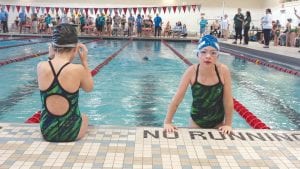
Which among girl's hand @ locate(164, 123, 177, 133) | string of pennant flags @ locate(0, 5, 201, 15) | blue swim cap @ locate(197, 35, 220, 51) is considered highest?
string of pennant flags @ locate(0, 5, 201, 15)

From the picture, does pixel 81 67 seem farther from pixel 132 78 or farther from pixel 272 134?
pixel 132 78

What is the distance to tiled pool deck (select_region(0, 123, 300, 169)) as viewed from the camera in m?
2.25

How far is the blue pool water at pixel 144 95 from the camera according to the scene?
4.61 m

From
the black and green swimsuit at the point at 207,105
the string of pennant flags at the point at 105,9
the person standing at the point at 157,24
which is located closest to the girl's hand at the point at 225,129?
the black and green swimsuit at the point at 207,105

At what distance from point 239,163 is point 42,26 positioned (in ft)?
68.9

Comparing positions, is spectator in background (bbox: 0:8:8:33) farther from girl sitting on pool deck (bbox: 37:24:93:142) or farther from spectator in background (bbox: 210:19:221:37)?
girl sitting on pool deck (bbox: 37:24:93:142)

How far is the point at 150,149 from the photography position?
2500 millimetres

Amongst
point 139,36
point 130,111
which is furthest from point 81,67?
point 139,36

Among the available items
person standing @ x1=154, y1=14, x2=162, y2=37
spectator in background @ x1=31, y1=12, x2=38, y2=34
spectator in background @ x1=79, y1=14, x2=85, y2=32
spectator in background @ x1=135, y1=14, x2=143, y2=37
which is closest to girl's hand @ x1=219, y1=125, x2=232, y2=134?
person standing @ x1=154, y1=14, x2=162, y2=37

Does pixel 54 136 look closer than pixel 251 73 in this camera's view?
Yes

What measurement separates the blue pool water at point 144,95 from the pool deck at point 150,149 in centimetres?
152

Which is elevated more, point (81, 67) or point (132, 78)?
point (81, 67)

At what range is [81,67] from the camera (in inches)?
103

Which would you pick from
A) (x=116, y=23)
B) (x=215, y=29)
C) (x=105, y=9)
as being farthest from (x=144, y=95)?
(x=105, y=9)
